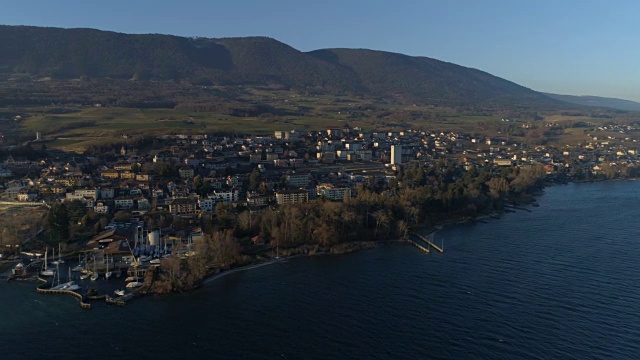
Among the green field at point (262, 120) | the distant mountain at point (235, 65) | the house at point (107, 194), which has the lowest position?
the house at point (107, 194)

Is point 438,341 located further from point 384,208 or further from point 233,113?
point 233,113

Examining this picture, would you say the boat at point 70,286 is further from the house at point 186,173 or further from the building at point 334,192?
the house at point 186,173

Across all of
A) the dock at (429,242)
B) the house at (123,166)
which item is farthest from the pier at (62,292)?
the house at (123,166)

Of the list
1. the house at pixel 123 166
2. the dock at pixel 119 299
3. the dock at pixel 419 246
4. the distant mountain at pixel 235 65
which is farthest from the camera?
the distant mountain at pixel 235 65

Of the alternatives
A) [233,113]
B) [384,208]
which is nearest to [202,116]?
[233,113]

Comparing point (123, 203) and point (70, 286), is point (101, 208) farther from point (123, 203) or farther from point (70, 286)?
point (70, 286)

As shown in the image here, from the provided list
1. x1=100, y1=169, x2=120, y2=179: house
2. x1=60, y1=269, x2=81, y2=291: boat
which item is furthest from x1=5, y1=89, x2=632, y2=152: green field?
x1=60, y1=269, x2=81, y2=291: boat

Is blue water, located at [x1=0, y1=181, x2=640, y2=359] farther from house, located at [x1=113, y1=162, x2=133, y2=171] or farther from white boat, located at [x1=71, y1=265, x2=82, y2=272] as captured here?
house, located at [x1=113, y1=162, x2=133, y2=171]
